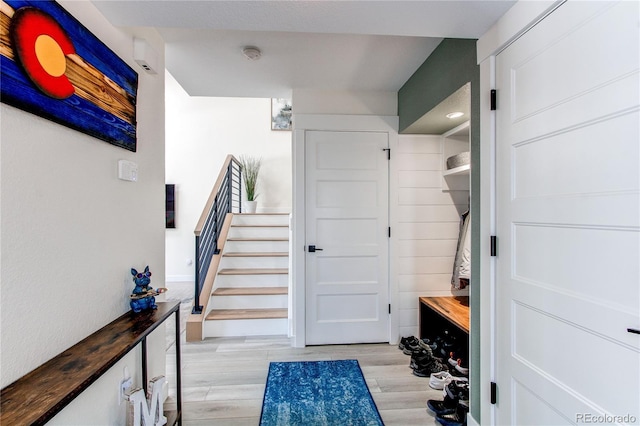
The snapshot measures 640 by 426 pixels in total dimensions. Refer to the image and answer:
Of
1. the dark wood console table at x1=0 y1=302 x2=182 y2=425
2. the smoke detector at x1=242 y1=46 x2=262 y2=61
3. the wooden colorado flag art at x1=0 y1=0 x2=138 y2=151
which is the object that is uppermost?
the smoke detector at x1=242 y1=46 x2=262 y2=61

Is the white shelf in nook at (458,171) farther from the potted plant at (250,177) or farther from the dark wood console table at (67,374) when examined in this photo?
the potted plant at (250,177)

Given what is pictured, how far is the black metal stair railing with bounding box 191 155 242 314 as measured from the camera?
3080 mm

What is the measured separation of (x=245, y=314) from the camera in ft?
10.4

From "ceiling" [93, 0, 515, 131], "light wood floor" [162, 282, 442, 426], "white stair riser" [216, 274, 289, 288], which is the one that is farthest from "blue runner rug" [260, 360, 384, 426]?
"ceiling" [93, 0, 515, 131]

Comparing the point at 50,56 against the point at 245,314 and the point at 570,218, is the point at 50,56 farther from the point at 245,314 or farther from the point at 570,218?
the point at 245,314

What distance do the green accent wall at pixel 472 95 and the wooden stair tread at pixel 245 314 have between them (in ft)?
6.48

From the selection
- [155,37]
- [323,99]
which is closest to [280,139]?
[323,99]

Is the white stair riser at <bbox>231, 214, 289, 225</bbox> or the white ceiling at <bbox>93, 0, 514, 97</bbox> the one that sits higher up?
the white ceiling at <bbox>93, 0, 514, 97</bbox>

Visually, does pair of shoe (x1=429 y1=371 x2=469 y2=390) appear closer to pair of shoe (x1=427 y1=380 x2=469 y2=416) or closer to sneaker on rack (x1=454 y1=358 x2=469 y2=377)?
sneaker on rack (x1=454 y1=358 x2=469 y2=377)

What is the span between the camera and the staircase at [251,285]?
3082 mm

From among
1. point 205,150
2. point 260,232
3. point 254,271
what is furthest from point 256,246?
point 205,150

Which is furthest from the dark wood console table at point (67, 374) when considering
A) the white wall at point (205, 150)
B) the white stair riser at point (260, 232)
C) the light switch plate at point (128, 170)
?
the white wall at point (205, 150)

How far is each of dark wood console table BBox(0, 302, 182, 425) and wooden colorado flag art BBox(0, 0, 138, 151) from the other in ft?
2.91

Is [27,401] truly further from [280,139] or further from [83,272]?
[280,139]
